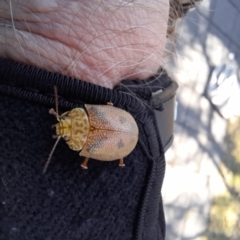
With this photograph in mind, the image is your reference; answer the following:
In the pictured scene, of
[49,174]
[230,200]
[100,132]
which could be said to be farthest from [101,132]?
[230,200]

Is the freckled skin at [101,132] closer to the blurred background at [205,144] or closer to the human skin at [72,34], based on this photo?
the human skin at [72,34]

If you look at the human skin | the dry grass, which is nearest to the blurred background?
the dry grass

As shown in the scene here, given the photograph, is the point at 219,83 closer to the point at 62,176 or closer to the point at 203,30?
the point at 203,30

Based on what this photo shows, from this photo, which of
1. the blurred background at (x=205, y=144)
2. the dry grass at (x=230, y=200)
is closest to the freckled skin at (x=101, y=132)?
the blurred background at (x=205, y=144)

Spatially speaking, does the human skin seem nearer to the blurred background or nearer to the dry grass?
the blurred background

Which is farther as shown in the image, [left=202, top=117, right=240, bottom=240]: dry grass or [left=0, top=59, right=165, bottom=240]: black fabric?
[left=202, top=117, right=240, bottom=240]: dry grass
